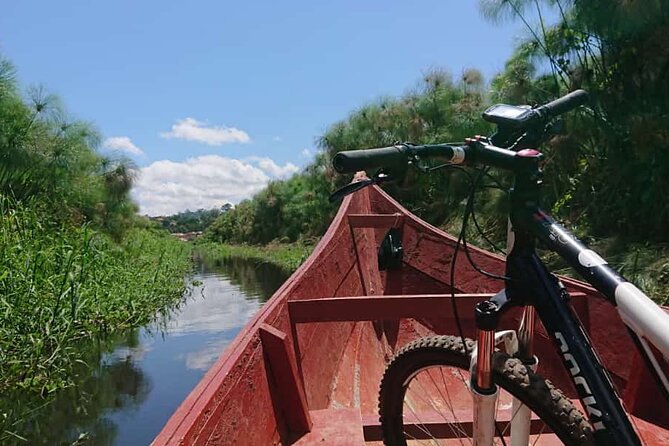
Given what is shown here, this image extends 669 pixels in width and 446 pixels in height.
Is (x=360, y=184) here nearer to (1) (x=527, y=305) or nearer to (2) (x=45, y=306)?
(1) (x=527, y=305)

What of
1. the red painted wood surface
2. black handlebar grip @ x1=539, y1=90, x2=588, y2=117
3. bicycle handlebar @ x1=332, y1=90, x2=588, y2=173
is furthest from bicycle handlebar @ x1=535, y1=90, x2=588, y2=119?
the red painted wood surface

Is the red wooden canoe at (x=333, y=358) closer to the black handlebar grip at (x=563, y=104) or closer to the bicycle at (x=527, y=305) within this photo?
the bicycle at (x=527, y=305)

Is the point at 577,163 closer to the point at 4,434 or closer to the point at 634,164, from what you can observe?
the point at 634,164

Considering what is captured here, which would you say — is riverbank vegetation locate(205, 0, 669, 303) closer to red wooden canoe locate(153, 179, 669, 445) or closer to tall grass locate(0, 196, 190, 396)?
red wooden canoe locate(153, 179, 669, 445)

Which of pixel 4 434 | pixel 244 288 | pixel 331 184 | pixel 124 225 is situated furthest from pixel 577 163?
pixel 331 184

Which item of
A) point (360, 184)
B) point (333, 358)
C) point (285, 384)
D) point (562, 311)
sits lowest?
point (333, 358)

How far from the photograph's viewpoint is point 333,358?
2.90m

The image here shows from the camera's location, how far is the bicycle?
1.02 m

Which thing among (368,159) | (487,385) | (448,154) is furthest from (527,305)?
(368,159)

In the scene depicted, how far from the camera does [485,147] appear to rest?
1.13 m

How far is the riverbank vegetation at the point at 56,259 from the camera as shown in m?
4.59

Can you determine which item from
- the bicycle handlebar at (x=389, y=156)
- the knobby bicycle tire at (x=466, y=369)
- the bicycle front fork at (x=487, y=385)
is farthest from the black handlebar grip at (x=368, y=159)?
the knobby bicycle tire at (x=466, y=369)

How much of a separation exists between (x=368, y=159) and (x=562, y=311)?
504 mm

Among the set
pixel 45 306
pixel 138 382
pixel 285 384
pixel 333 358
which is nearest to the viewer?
pixel 285 384
